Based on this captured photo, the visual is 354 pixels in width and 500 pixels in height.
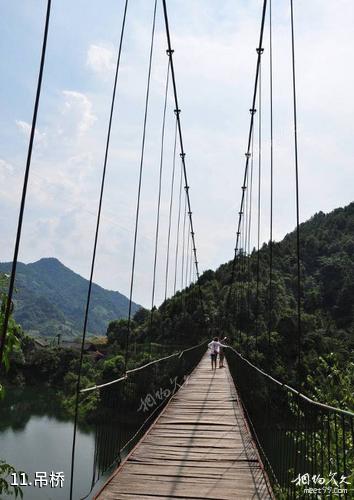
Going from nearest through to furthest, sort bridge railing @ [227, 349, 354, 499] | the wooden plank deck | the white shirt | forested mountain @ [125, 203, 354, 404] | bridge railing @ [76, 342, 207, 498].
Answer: bridge railing @ [227, 349, 354, 499] → the wooden plank deck → bridge railing @ [76, 342, 207, 498] → the white shirt → forested mountain @ [125, 203, 354, 404]

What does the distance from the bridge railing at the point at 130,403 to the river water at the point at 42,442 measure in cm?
1662

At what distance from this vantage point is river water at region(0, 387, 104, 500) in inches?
994

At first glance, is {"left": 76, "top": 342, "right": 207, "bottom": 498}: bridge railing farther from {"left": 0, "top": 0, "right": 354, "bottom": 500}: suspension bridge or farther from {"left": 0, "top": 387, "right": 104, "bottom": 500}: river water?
{"left": 0, "top": 387, "right": 104, "bottom": 500}: river water

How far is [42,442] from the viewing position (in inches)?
1214

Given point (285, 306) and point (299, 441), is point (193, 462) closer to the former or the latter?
point (299, 441)

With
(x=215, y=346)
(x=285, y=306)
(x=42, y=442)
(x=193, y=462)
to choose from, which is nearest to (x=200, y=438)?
(x=193, y=462)

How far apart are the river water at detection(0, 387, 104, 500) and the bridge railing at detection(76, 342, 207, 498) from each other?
654 inches

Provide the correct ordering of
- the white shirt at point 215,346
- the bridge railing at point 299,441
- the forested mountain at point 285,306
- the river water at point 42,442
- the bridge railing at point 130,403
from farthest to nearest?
the forested mountain at point 285,306, the river water at point 42,442, the white shirt at point 215,346, the bridge railing at point 130,403, the bridge railing at point 299,441

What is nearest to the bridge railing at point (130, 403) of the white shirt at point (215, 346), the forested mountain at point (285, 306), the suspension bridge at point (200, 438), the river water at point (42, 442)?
the suspension bridge at point (200, 438)

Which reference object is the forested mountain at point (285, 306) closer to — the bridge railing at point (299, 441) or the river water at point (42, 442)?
the river water at point (42, 442)

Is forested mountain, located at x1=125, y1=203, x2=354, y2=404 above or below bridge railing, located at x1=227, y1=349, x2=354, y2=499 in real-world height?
above

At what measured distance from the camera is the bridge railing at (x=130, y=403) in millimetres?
3057

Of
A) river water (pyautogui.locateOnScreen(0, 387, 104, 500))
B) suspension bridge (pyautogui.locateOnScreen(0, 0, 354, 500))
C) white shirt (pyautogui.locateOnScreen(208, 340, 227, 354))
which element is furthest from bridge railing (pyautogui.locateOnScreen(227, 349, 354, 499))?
river water (pyautogui.locateOnScreen(0, 387, 104, 500))

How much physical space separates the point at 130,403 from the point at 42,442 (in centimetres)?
2950
